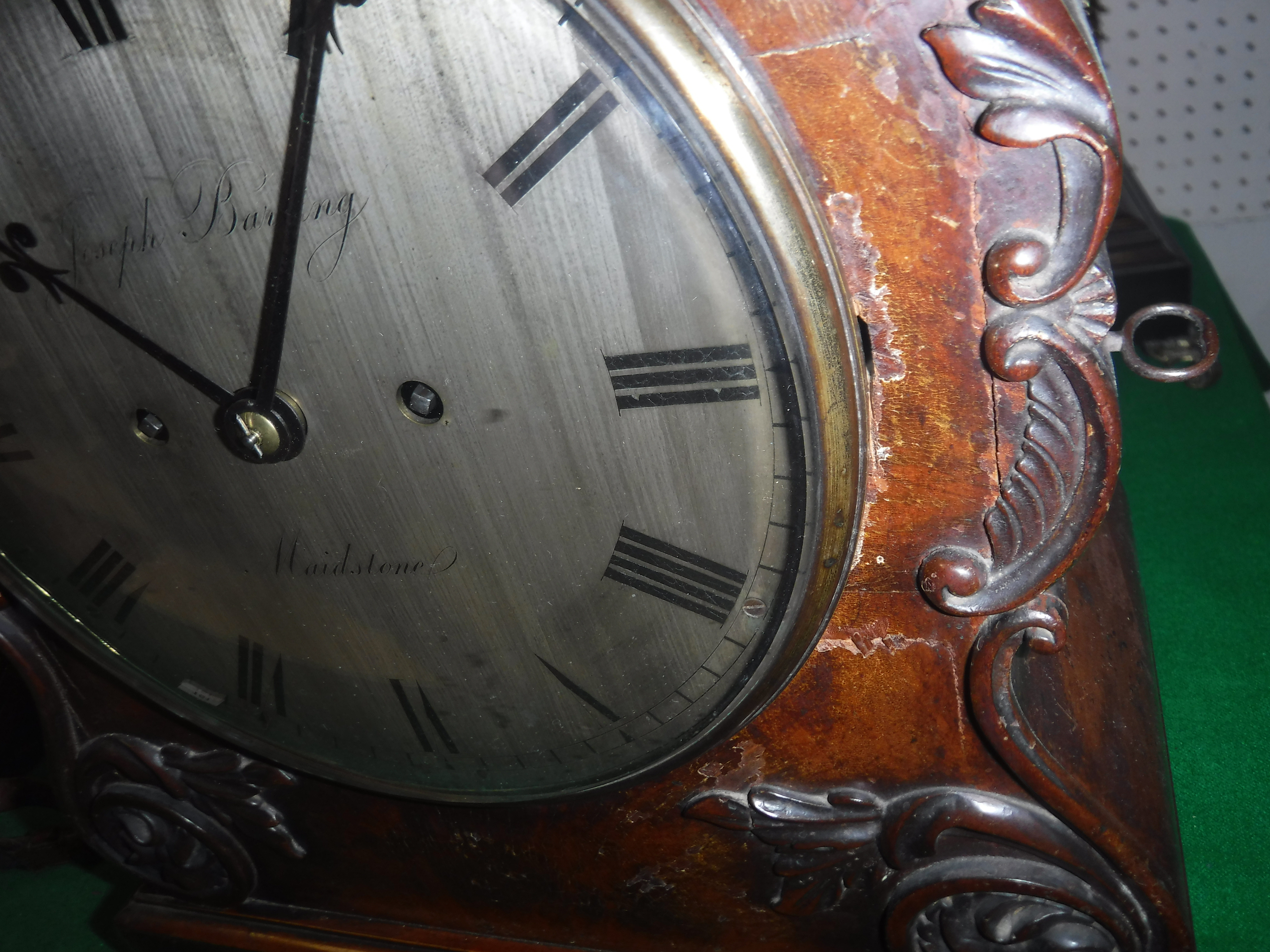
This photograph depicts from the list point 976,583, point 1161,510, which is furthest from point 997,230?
point 1161,510

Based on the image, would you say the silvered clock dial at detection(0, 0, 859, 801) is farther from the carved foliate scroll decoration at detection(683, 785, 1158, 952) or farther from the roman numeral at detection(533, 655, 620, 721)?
the carved foliate scroll decoration at detection(683, 785, 1158, 952)

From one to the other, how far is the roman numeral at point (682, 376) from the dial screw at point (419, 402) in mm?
117

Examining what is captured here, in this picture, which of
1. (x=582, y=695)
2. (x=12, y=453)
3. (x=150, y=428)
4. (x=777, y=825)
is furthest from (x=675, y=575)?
(x=12, y=453)

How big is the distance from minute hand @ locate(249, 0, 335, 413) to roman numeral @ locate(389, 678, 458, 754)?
0.24 meters

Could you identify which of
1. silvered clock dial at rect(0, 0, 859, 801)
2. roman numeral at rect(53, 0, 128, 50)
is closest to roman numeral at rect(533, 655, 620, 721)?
silvered clock dial at rect(0, 0, 859, 801)

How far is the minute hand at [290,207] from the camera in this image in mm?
500

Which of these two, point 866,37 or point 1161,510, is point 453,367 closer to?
point 866,37

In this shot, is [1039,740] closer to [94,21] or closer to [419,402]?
[419,402]

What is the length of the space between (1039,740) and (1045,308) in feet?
1.00

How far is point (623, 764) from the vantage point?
0.71m

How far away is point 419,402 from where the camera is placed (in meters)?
0.61

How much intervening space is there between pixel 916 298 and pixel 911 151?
8 centimetres

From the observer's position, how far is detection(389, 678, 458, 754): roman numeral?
2.45 ft

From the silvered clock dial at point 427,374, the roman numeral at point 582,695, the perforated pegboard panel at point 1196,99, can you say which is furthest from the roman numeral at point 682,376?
the perforated pegboard panel at point 1196,99
